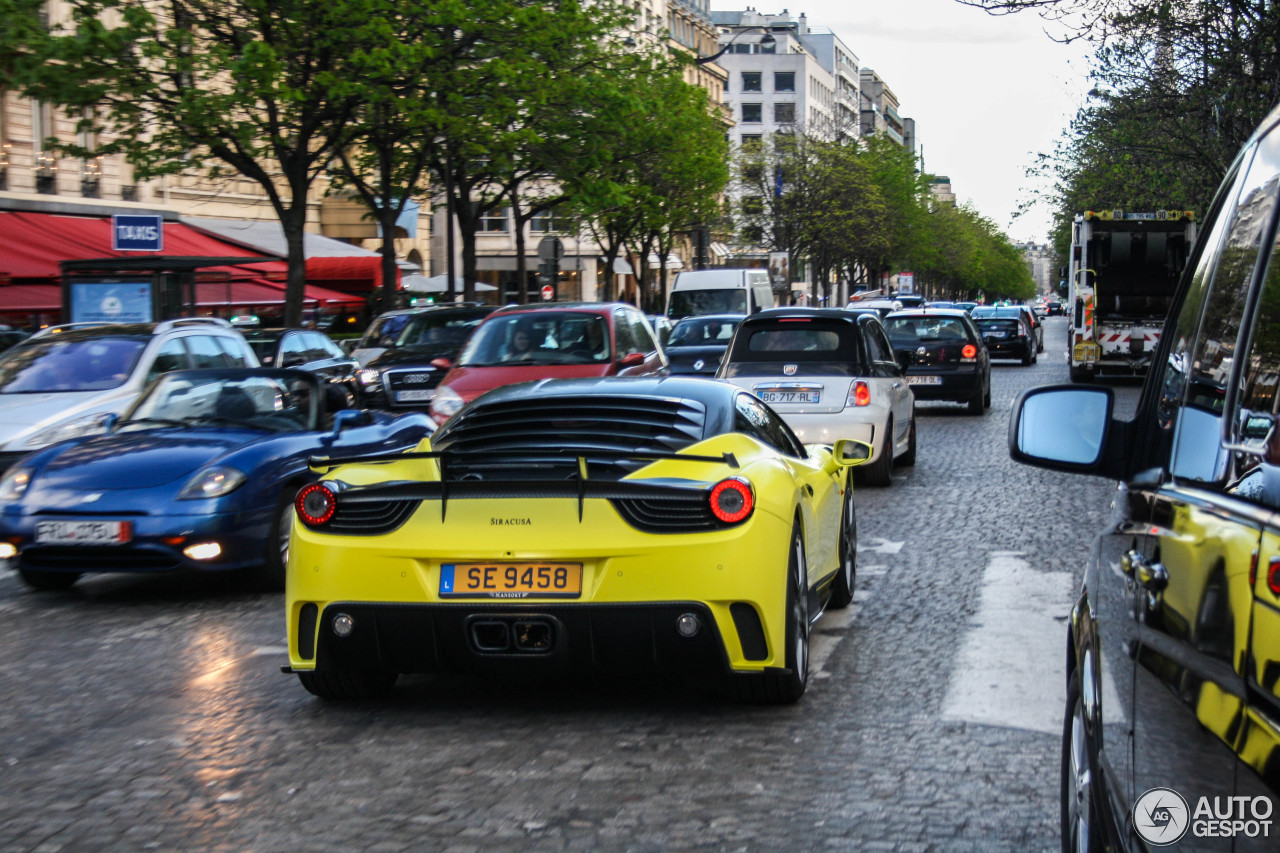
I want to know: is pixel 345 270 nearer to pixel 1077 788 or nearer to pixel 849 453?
pixel 849 453

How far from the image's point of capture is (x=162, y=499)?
880 centimetres

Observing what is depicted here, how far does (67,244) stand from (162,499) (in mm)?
22867

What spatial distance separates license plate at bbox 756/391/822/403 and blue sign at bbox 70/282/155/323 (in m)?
11.3

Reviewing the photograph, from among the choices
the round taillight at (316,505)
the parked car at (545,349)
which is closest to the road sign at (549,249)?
the parked car at (545,349)

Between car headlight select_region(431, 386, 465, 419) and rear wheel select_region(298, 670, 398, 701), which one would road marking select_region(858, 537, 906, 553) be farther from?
car headlight select_region(431, 386, 465, 419)

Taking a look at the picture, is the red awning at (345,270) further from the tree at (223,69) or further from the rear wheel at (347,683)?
the rear wheel at (347,683)

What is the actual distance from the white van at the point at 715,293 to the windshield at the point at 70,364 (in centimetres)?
2277

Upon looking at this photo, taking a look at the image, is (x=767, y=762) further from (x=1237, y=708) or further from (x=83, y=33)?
(x=83, y=33)

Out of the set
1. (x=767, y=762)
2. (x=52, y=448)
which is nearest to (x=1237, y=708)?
(x=767, y=762)

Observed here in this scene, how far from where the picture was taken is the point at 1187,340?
2951 mm

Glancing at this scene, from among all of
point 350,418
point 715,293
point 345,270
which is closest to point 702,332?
point 715,293

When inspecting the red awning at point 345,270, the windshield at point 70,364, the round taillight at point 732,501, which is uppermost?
the red awning at point 345,270

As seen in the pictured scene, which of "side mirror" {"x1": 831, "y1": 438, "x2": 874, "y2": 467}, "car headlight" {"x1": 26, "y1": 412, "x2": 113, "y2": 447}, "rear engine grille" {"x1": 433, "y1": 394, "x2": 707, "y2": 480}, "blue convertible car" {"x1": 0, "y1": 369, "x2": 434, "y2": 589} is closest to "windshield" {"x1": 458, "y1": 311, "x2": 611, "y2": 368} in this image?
"car headlight" {"x1": 26, "y1": 412, "x2": 113, "y2": 447}

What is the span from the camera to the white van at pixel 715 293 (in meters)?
36.7
